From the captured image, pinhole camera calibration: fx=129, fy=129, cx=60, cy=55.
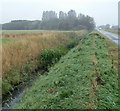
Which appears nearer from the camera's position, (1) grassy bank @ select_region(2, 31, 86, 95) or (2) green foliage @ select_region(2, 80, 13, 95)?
(2) green foliage @ select_region(2, 80, 13, 95)

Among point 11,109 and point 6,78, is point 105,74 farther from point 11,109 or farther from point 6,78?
point 6,78

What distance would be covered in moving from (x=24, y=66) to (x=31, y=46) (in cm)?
270

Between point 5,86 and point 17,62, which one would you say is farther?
point 17,62

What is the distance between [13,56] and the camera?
27.1ft

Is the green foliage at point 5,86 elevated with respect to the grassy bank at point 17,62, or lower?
lower

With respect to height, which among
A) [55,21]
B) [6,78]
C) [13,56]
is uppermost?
[55,21]

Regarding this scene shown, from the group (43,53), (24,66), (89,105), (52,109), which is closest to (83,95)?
(89,105)

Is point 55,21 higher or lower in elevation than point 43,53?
higher

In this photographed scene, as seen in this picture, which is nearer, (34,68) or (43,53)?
(34,68)

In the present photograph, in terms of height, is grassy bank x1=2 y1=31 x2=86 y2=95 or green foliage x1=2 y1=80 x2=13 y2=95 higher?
grassy bank x1=2 y1=31 x2=86 y2=95

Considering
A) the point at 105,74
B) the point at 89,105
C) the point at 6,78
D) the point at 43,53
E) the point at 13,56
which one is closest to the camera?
the point at 89,105

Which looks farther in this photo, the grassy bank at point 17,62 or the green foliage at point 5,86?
the grassy bank at point 17,62

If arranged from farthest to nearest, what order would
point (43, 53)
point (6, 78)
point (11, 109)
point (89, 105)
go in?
point (43, 53)
point (6, 78)
point (11, 109)
point (89, 105)

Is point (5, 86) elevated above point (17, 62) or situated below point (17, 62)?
below
